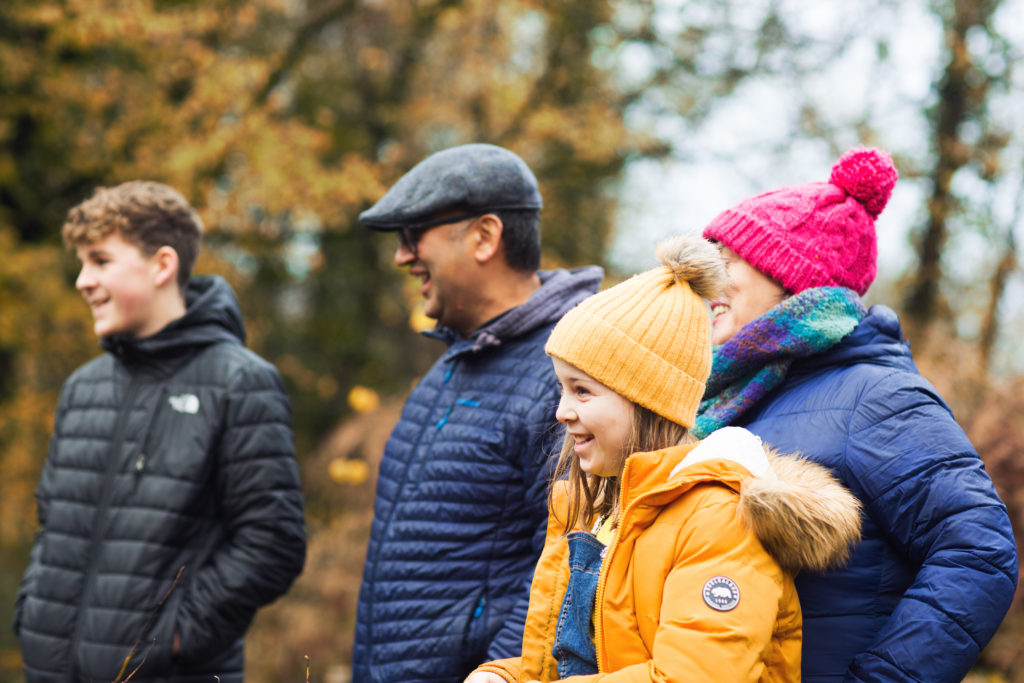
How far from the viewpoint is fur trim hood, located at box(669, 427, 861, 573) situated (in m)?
1.63

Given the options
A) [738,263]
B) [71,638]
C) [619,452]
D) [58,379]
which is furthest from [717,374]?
[58,379]

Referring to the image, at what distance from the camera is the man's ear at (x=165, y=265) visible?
10.8ft

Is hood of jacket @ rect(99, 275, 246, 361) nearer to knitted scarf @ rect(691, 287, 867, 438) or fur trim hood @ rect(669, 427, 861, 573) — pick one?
knitted scarf @ rect(691, 287, 867, 438)

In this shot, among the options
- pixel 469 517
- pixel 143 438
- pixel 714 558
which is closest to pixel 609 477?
pixel 714 558

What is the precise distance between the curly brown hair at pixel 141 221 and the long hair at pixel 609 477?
6.28 feet

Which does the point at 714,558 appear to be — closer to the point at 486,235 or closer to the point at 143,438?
the point at 486,235

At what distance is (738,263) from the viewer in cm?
231

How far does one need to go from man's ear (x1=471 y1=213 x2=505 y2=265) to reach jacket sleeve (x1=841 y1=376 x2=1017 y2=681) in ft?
A: 3.89

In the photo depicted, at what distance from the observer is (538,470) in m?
2.44

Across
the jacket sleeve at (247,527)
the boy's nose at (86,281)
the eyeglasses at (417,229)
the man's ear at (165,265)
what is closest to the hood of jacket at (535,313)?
the eyeglasses at (417,229)

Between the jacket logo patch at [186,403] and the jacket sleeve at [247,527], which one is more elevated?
the jacket logo patch at [186,403]

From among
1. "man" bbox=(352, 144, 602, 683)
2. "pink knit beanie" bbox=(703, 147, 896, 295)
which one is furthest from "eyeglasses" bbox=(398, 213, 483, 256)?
"pink knit beanie" bbox=(703, 147, 896, 295)

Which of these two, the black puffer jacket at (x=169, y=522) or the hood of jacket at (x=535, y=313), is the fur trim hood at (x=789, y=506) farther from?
the black puffer jacket at (x=169, y=522)

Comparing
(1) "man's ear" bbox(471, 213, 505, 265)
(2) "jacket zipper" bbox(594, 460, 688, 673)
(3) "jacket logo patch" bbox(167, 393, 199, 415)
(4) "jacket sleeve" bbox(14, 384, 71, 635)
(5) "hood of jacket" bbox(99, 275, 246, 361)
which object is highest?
(1) "man's ear" bbox(471, 213, 505, 265)
